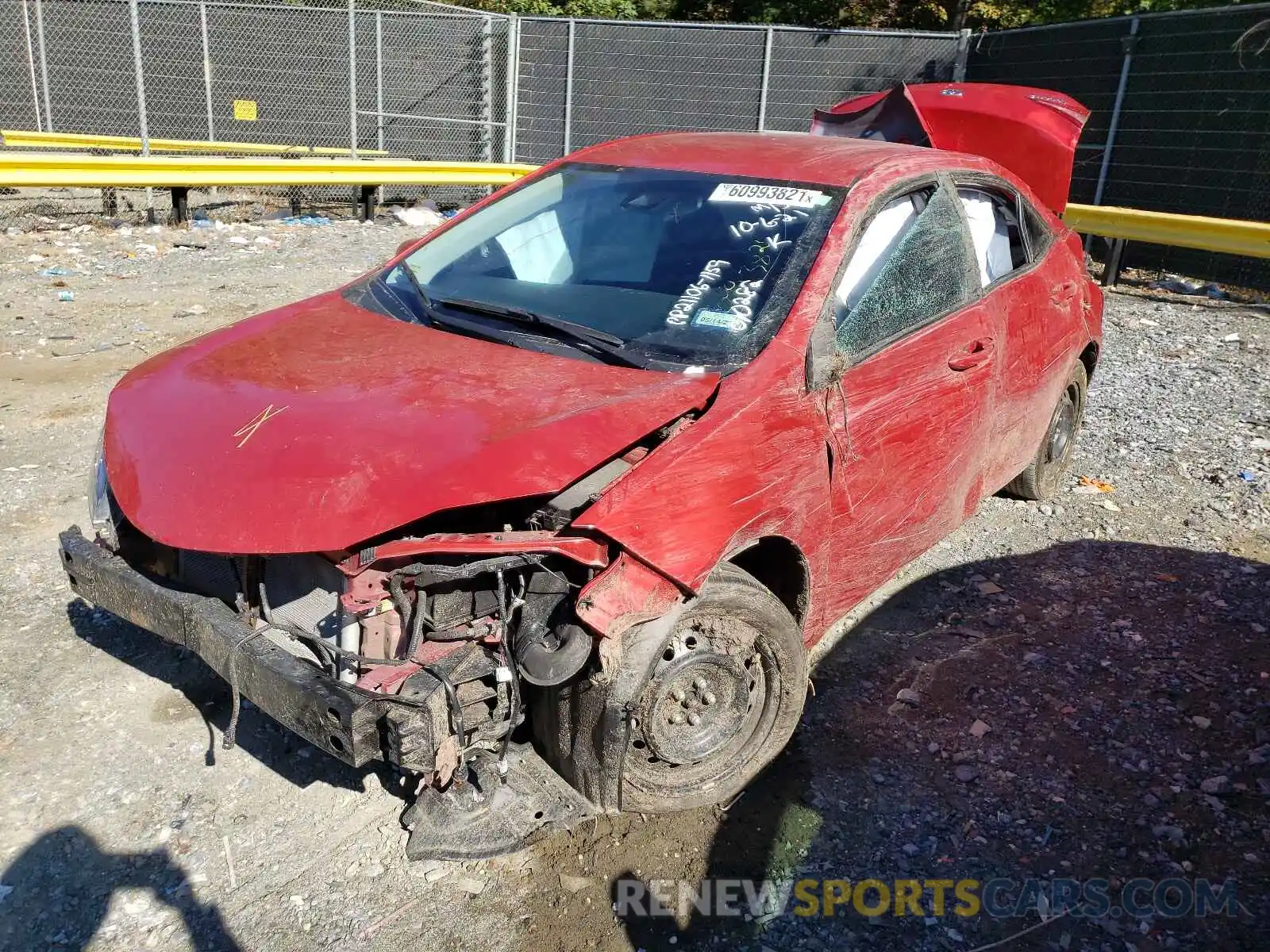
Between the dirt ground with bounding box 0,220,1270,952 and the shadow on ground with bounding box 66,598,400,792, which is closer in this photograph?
the dirt ground with bounding box 0,220,1270,952

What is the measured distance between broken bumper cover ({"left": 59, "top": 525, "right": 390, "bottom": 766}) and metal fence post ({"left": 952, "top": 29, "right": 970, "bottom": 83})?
15.4 meters

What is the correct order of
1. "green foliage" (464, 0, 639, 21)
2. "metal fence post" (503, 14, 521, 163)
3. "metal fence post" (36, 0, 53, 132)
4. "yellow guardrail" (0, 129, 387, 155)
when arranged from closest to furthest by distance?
"yellow guardrail" (0, 129, 387, 155), "metal fence post" (36, 0, 53, 132), "metal fence post" (503, 14, 521, 163), "green foliage" (464, 0, 639, 21)

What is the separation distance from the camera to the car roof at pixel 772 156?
12.1ft

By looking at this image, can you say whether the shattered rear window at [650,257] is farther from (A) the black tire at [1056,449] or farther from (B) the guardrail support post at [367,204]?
(B) the guardrail support post at [367,204]

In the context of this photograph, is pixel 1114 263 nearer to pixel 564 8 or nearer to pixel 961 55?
pixel 961 55

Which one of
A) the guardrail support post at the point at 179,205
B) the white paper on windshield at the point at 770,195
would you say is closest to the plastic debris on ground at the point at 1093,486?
the white paper on windshield at the point at 770,195

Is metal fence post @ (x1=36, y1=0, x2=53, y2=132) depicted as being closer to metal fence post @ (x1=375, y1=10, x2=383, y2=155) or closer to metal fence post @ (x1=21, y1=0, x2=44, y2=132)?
metal fence post @ (x1=21, y1=0, x2=44, y2=132)

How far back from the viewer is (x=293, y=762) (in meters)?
3.19

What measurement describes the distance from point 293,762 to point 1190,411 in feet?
20.3

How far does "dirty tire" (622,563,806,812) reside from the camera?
282 cm

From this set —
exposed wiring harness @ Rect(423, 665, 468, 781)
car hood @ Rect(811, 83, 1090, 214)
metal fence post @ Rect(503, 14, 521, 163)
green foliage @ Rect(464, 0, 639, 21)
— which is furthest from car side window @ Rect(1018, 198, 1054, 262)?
green foliage @ Rect(464, 0, 639, 21)

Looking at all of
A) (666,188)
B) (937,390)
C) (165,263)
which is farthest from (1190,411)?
(165,263)

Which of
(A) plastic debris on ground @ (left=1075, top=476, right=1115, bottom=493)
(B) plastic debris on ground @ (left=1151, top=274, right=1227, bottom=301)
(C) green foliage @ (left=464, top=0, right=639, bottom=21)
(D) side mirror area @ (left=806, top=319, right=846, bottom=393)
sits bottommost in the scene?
(A) plastic debris on ground @ (left=1075, top=476, right=1115, bottom=493)

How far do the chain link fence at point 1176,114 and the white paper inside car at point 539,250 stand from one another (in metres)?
10.0
